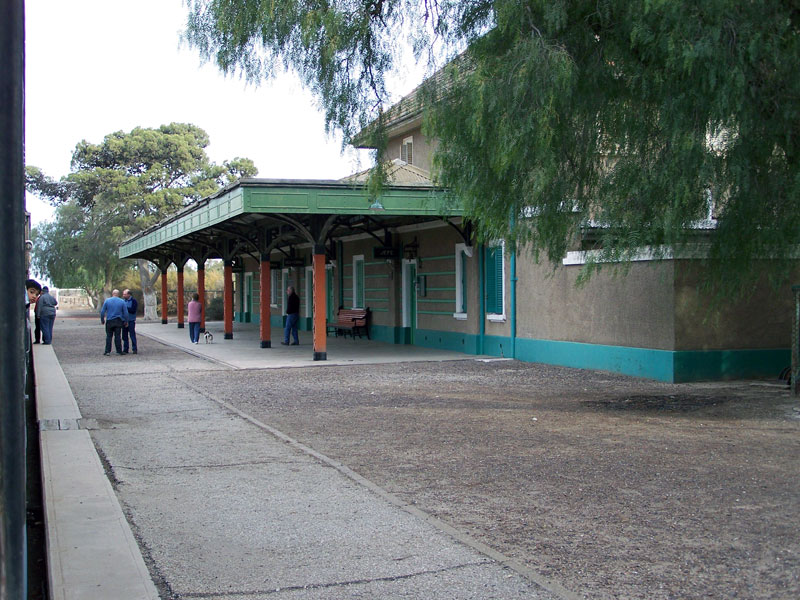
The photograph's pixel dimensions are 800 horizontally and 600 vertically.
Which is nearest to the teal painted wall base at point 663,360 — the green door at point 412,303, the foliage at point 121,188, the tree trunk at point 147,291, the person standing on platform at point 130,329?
the green door at point 412,303

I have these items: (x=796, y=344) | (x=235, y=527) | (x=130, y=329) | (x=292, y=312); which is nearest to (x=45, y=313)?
(x=130, y=329)

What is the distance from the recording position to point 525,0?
30.7ft

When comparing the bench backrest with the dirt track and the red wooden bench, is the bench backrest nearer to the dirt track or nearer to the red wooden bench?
the red wooden bench

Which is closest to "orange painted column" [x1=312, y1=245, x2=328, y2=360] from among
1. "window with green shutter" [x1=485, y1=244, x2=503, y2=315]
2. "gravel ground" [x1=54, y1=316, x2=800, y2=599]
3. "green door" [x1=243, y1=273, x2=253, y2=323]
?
"gravel ground" [x1=54, y1=316, x2=800, y2=599]

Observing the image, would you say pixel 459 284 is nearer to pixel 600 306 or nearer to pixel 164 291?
pixel 600 306

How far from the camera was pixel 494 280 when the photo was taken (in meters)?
18.9

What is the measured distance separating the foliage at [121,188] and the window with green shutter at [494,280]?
1219 inches

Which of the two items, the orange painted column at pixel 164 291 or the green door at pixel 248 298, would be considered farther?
the green door at pixel 248 298

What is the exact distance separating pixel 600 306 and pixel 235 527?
36.4 feet

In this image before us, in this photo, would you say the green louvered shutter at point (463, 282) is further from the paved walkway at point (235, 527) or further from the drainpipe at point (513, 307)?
the paved walkway at point (235, 527)

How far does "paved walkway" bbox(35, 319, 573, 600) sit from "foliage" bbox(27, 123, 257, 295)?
38.8m

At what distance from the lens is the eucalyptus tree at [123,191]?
47000 millimetres

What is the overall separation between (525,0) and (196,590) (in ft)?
24.1

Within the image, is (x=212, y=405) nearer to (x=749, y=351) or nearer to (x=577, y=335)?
(x=577, y=335)
